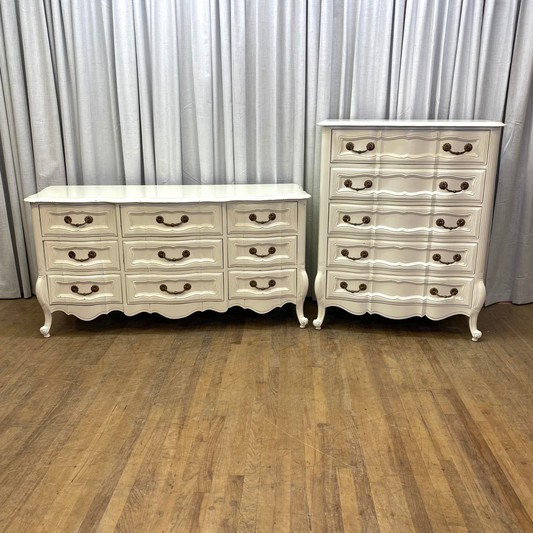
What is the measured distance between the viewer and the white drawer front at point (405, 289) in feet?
9.50

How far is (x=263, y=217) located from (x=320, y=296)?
0.53 metres

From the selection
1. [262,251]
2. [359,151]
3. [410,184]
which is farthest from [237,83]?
[410,184]

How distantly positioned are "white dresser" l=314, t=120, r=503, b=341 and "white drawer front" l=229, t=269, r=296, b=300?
0.17 metres

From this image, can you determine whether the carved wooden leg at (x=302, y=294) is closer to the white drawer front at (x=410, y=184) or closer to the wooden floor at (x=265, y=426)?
the wooden floor at (x=265, y=426)

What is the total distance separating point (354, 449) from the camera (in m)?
2.04

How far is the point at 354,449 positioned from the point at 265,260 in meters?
1.20

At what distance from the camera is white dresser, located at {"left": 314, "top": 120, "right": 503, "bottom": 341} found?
270 centimetres

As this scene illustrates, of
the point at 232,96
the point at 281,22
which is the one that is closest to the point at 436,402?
the point at 232,96

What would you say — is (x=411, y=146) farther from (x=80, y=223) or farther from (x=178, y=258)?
(x=80, y=223)

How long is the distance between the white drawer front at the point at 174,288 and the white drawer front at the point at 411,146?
92 centimetres

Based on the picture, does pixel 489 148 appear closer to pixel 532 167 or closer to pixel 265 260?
pixel 532 167

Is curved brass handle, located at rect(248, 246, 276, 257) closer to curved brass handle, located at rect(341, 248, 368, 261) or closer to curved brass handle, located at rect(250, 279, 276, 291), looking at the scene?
curved brass handle, located at rect(250, 279, 276, 291)

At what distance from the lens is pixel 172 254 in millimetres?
2898

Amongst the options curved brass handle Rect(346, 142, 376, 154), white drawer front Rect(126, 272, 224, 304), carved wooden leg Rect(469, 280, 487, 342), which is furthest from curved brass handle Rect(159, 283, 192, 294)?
carved wooden leg Rect(469, 280, 487, 342)
